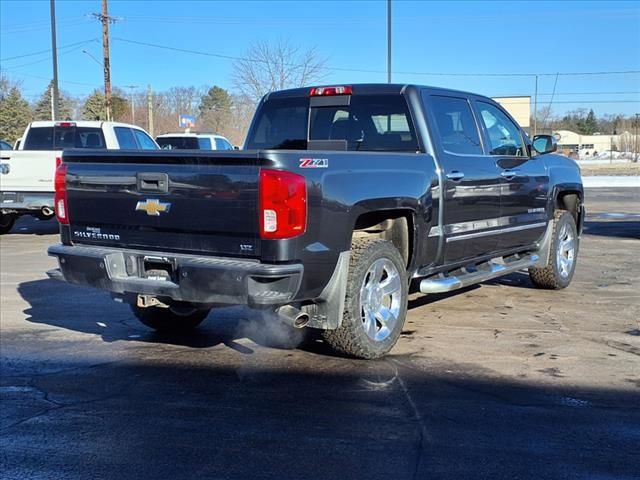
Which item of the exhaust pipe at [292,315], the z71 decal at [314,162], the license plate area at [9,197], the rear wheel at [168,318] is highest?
the z71 decal at [314,162]

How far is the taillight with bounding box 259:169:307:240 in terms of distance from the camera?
4328 mm

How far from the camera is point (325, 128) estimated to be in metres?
6.64

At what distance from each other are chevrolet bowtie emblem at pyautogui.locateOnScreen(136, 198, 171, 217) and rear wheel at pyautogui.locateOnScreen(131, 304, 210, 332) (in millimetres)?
1415

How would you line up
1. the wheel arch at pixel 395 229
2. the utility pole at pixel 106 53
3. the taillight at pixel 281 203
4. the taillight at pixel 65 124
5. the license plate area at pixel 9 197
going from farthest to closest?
the utility pole at pixel 106 53
the taillight at pixel 65 124
the license plate area at pixel 9 197
the wheel arch at pixel 395 229
the taillight at pixel 281 203

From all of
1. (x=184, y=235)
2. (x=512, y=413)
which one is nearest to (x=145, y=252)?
(x=184, y=235)

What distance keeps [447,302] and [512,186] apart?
1.45 metres

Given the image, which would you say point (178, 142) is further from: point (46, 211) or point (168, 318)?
point (168, 318)

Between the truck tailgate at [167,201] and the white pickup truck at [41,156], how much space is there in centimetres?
734

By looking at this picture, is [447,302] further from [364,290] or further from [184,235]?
[184,235]

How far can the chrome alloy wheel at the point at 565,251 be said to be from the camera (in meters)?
8.20

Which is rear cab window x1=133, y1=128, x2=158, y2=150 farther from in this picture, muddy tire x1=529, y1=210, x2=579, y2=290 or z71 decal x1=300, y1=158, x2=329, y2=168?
z71 decal x1=300, y1=158, x2=329, y2=168

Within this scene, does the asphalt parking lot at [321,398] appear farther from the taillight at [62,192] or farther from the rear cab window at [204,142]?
the rear cab window at [204,142]

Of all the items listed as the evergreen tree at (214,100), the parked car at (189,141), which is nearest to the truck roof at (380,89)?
the parked car at (189,141)

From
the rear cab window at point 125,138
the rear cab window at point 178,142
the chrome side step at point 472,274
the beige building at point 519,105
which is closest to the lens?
the chrome side step at point 472,274
